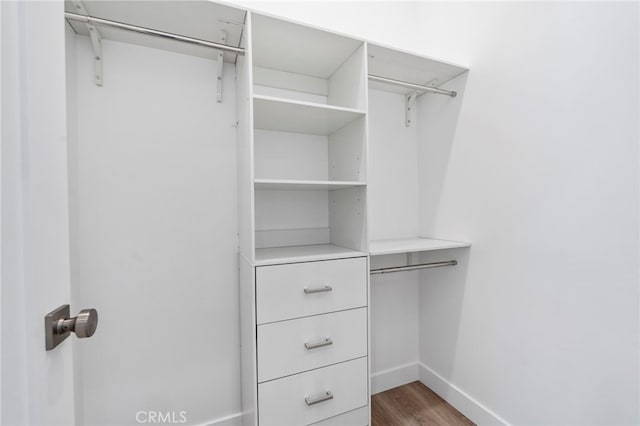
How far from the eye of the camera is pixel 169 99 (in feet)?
4.65

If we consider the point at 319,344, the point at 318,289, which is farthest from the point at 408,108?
Answer: the point at 319,344

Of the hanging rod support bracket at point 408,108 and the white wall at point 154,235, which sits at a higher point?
the hanging rod support bracket at point 408,108

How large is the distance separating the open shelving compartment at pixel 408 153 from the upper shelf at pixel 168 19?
0.86m

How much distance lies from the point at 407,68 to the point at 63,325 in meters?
1.81

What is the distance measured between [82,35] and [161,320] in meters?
1.36

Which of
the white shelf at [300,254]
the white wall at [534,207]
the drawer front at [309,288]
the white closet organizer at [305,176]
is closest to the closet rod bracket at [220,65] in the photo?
the white closet organizer at [305,176]

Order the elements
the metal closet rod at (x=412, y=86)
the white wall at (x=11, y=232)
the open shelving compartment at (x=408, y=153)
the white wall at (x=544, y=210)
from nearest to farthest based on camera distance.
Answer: the white wall at (x=11, y=232)
the white wall at (x=544, y=210)
the metal closet rod at (x=412, y=86)
the open shelving compartment at (x=408, y=153)

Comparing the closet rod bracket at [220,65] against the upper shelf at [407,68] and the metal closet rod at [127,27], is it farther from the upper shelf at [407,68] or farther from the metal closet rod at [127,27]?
the upper shelf at [407,68]

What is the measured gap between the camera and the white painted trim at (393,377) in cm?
186

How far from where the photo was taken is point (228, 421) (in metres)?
1.52

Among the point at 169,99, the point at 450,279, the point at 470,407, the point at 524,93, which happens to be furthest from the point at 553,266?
the point at 169,99

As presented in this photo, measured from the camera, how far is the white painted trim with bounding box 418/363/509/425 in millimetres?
1521

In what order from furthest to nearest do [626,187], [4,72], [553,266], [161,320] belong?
[161,320] → [553,266] → [626,187] → [4,72]

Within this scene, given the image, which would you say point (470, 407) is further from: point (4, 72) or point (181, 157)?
point (4, 72)
